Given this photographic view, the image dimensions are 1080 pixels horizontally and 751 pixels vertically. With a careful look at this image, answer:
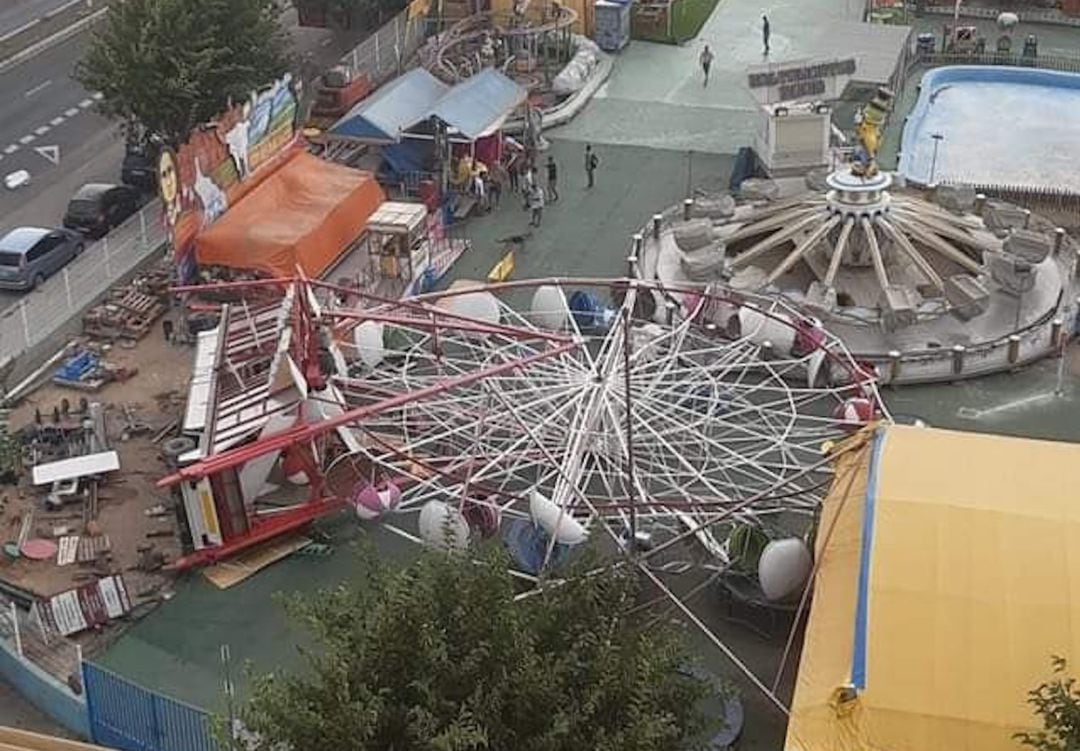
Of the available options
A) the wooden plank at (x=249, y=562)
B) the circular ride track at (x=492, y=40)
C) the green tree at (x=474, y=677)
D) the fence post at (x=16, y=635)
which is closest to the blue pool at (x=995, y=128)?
the circular ride track at (x=492, y=40)

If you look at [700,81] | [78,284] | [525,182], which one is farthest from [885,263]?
[78,284]

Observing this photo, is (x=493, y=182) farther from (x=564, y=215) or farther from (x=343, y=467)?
(x=343, y=467)

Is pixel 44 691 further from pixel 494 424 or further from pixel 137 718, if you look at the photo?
pixel 494 424

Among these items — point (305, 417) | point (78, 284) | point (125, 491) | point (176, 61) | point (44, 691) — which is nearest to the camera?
point (44, 691)

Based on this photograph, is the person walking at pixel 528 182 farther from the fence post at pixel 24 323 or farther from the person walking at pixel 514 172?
the fence post at pixel 24 323

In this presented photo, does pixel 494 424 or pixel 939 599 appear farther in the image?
pixel 494 424

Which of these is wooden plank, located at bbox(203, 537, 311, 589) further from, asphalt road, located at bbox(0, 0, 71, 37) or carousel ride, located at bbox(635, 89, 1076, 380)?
asphalt road, located at bbox(0, 0, 71, 37)
